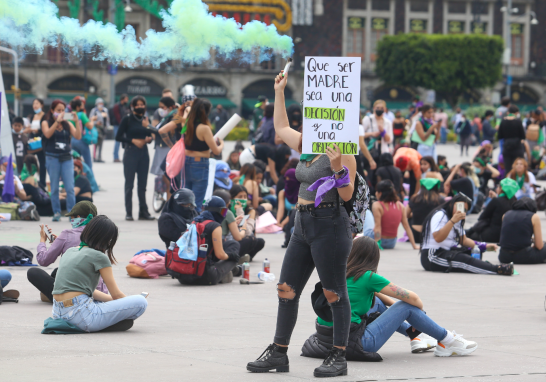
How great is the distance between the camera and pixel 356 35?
2314 inches

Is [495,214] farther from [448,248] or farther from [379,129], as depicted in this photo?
[379,129]

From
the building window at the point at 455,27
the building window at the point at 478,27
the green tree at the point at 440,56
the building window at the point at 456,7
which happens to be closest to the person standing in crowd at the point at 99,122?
the green tree at the point at 440,56

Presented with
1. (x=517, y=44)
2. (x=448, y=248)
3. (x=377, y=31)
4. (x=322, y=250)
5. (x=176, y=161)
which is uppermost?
(x=377, y=31)

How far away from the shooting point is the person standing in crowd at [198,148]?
11031 mm

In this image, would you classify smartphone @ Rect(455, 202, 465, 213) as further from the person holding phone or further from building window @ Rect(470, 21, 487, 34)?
building window @ Rect(470, 21, 487, 34)

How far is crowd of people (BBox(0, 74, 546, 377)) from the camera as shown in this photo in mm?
5086

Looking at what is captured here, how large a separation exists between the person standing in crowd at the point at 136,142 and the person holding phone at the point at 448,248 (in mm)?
5158

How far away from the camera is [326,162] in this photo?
511cm

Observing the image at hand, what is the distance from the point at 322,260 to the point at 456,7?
58.2 metres

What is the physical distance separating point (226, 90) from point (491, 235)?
4444 cm

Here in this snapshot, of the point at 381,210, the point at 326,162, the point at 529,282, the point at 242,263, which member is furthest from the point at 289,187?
the point at 326,162

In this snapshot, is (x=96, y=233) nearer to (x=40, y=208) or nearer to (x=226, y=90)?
(x=40, y=208)

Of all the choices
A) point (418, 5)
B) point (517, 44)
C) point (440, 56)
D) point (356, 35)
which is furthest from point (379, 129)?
point (517, 44)

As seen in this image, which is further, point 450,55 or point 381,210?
point 450,55
